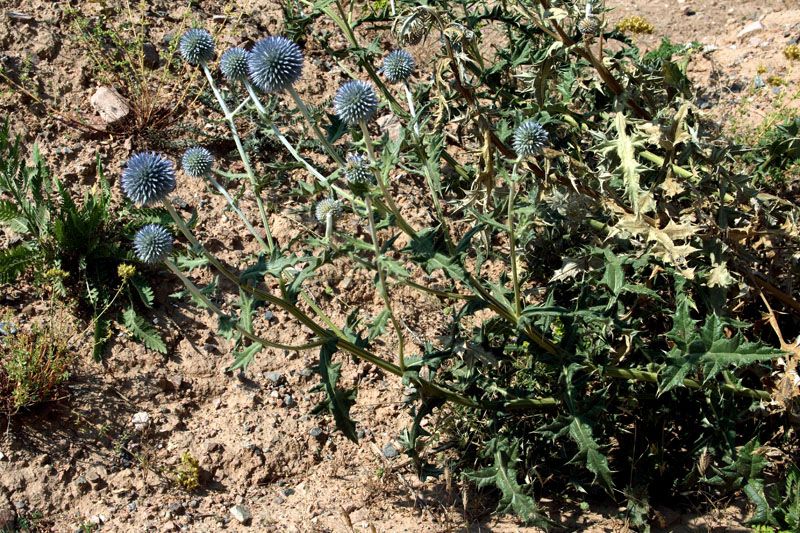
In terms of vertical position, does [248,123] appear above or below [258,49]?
above

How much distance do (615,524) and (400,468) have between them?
3.71 ft

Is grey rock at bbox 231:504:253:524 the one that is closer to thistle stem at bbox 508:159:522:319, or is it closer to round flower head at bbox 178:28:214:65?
thistle stem at bbox 508:159:522:319

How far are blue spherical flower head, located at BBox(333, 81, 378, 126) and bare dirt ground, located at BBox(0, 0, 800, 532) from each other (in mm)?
996

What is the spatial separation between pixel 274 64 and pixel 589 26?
1.80 metres

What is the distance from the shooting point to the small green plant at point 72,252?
3924 millimetres

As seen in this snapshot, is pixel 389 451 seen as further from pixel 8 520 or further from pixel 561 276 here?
pixel 8 520

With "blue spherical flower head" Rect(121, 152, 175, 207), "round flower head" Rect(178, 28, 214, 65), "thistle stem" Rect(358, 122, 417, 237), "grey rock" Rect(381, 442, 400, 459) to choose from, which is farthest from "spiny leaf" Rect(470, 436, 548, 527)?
"round flower head" Rect(178, 28, 214, 65)

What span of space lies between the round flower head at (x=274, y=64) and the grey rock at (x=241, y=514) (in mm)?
2104

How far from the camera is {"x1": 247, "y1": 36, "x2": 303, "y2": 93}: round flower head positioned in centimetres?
308

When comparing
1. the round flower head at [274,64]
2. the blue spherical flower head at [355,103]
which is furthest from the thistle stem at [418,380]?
the blue spherical flower head at [355,103]

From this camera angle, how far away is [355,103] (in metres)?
2.98

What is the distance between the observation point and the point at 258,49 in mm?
3143

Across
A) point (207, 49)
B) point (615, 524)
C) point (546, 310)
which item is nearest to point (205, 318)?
point (207, 49)

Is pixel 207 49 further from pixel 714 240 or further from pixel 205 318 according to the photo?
pixel 714 240
